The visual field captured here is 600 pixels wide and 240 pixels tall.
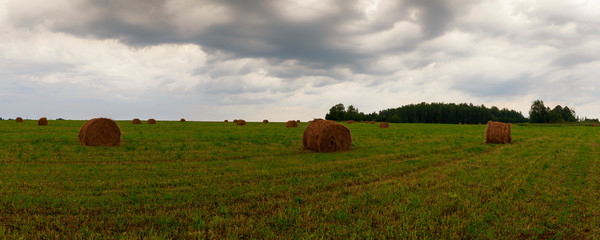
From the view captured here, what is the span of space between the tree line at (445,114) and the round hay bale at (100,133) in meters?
121

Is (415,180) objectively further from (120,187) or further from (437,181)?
(120,187)

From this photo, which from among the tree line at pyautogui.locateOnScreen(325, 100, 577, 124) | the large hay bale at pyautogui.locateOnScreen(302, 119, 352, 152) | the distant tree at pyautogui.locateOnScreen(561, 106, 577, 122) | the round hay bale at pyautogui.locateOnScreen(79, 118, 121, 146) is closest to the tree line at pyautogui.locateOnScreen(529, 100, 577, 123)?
the tree line at pyautogui.locateOnScreen(325, 100, 577, 124)

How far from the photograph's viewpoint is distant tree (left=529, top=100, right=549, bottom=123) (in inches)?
5324

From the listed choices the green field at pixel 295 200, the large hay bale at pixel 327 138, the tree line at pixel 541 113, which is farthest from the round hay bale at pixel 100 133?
the tree line at pixel 541 113

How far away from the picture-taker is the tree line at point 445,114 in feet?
453

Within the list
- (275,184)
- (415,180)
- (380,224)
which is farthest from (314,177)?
(380,224)

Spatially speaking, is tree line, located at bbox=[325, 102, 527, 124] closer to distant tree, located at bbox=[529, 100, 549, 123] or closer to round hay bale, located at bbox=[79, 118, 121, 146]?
distant tree, located at bbox=[529, 100, 549, 123]

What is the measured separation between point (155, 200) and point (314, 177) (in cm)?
457

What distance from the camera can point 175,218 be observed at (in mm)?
5629

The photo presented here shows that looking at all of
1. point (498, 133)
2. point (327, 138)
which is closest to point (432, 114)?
point (498, 133)

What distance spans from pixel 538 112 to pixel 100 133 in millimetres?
174442

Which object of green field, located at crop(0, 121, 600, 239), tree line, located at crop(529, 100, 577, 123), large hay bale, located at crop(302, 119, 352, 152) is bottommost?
green field, located at crop(0, 121, 600, 239)

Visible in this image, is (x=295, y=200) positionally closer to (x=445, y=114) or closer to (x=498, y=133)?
(x=498, y=133)

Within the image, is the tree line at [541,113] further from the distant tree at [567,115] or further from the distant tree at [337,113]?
the distant tree at [337,113]
